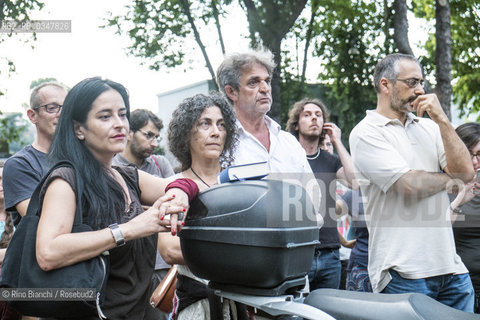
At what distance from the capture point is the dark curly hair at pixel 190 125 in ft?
8.64

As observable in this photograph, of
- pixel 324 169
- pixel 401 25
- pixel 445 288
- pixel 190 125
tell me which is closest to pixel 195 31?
pixel 401 25

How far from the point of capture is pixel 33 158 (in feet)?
9.91

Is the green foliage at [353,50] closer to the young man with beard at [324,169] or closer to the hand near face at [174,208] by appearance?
the young man with beard at [324,169]

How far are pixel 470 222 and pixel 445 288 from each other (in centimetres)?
107

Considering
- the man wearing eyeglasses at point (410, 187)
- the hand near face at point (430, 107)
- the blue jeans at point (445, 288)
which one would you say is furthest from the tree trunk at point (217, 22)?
the blue jeans at point (445, 288)

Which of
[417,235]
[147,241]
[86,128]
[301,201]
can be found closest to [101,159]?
[86,128]

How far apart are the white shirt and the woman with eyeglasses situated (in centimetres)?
78

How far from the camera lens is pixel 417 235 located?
2.76 m

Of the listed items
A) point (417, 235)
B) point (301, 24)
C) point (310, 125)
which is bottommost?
point (417, 235)

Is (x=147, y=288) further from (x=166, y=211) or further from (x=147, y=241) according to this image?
(x=166, y=211)

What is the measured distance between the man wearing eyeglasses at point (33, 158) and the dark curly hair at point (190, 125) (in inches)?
25.8

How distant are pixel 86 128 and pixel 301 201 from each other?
86 centimetres

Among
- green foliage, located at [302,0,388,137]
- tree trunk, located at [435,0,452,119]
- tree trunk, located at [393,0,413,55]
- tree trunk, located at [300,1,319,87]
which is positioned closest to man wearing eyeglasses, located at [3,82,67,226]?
tree trunk, located at [393,0,413,55]

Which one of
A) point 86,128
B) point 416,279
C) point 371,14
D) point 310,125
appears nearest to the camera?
point 86,128
